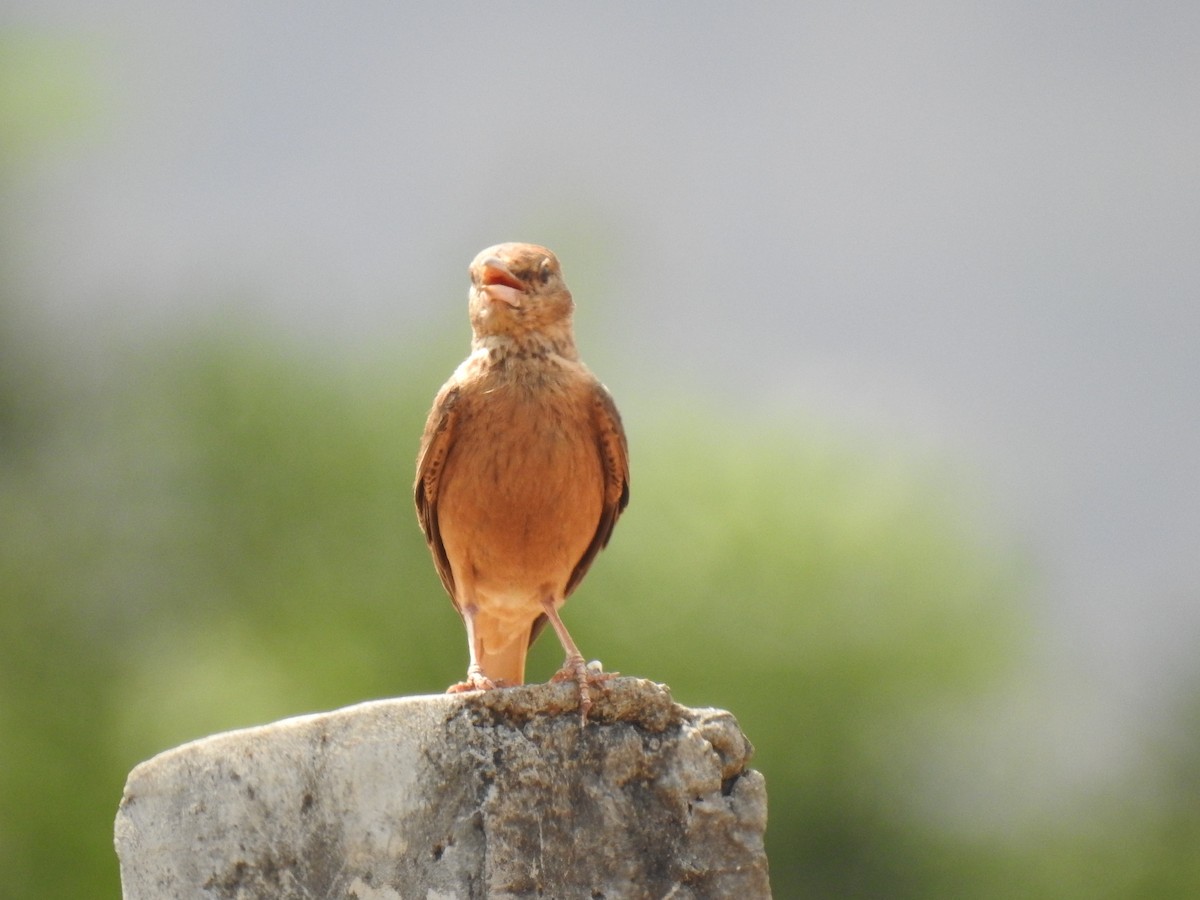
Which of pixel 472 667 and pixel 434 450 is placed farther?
pixel 434 450

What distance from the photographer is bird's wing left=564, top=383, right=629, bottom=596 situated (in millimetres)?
5453

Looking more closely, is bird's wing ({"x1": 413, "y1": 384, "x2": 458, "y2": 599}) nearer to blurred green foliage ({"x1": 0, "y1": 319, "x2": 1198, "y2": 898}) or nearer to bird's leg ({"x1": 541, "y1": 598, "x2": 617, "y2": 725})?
bird's leg ({"x1": 541, "y1": 598, "x2": 617, "y2": 725})

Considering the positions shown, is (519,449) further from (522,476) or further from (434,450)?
(434,450)

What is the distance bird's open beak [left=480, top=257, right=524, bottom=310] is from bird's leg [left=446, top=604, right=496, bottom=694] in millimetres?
1100

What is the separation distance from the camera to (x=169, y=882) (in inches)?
153

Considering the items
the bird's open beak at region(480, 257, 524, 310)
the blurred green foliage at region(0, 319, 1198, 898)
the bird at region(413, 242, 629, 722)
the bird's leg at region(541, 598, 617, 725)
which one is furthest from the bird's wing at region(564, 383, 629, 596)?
the blurred green foliage at region(0, 319, 1198, 898)

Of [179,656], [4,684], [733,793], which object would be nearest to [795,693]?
[179,656]

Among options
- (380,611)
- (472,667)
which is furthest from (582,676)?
(380,611)

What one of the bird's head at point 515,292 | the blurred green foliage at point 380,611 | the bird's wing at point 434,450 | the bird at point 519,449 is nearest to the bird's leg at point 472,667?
the bird at point 519,449

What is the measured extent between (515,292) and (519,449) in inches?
20.4

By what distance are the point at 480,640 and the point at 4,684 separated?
11.0 meters

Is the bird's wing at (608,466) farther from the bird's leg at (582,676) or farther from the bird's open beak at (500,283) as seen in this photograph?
the bird's leg at (582,676)

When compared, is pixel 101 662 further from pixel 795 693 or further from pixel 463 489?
pixel 463 489

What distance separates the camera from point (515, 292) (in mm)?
5277
